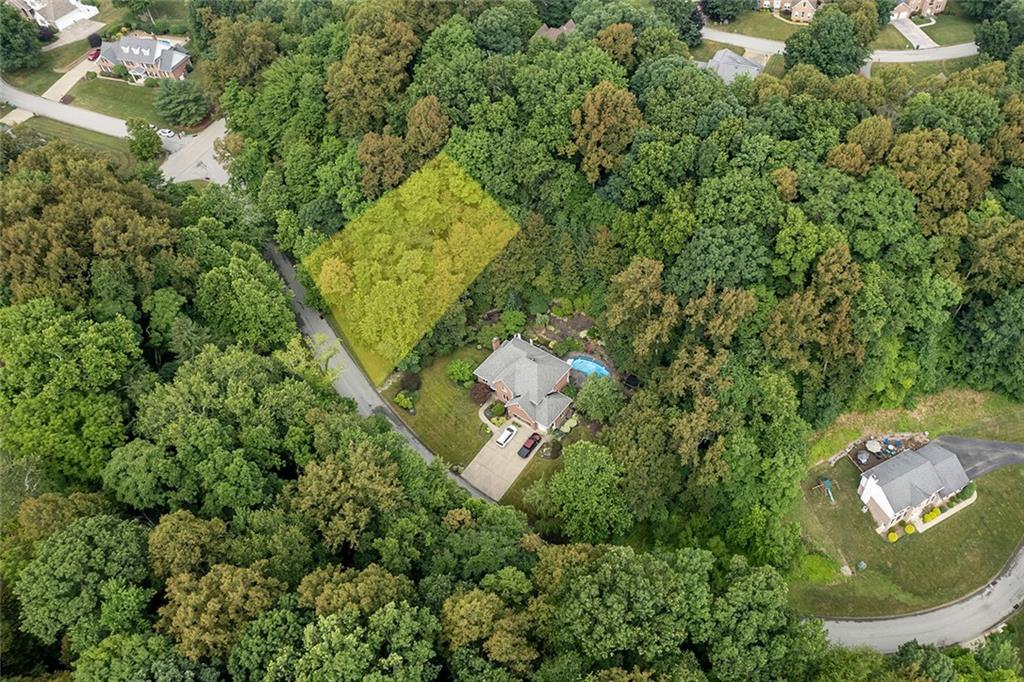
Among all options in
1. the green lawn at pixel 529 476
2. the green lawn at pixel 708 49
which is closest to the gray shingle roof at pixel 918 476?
the green lawn at pixel 529 476

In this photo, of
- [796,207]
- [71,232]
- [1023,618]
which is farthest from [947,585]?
[71,232]

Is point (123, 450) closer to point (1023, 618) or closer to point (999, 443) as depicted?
point (1023, 618)

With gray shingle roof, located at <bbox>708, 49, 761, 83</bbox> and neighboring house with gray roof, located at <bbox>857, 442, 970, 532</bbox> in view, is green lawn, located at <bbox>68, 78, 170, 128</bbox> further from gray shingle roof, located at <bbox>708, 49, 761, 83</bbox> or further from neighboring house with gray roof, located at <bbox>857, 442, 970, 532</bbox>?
neighboring house with gray roof, located at <bbox>857, 442, 970, 532</bbox>

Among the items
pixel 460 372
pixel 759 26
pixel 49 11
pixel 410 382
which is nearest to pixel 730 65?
pixel 759 26

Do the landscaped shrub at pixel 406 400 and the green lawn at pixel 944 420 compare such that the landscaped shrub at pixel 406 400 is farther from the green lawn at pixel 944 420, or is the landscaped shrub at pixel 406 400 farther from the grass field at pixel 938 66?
the grass field at pixel 938 66

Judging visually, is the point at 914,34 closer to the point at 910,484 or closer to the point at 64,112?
the point at 910,484

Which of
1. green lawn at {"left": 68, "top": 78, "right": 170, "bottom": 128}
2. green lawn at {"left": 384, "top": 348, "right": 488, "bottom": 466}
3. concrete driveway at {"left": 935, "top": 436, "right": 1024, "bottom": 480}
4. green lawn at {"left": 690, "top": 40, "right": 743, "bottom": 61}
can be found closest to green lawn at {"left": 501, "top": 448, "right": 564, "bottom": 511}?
green lawn at {"left": 384, "top": 348, "right": 488, "bottom": 466}
